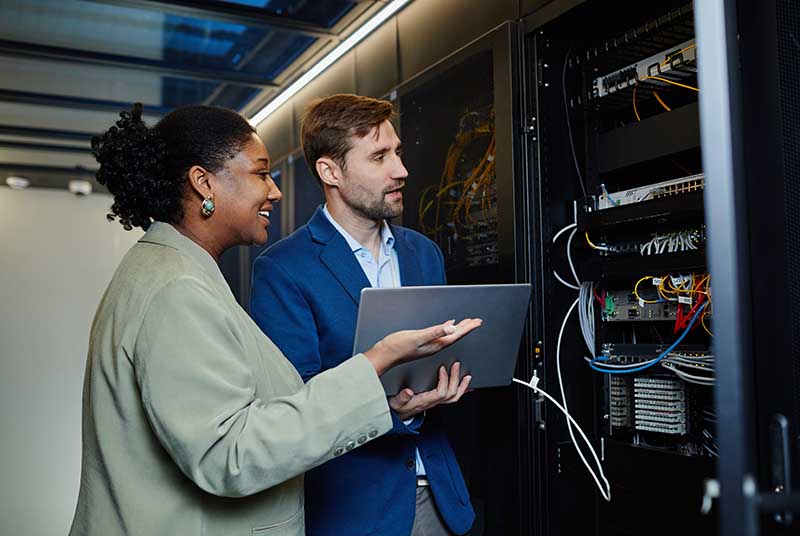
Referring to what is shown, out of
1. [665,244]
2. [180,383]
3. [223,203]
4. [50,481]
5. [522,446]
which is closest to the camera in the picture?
[180,383]

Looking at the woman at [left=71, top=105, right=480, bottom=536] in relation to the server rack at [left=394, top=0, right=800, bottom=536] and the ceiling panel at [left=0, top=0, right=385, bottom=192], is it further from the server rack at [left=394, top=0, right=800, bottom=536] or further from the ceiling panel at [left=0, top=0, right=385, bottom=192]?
the ceiling panel at [left=0, top=0, right=385, bottom=192]

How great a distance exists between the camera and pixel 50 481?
4.82 metres

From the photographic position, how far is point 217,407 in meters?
0.95

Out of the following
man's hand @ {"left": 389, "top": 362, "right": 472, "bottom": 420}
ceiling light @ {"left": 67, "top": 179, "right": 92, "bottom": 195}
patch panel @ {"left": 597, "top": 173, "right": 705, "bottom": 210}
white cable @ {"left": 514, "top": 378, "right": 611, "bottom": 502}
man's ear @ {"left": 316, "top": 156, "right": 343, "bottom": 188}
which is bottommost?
white cable @ {"left": 514, "top": 378, "right": 611, "bottom": 502}

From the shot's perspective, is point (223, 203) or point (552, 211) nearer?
point (223, 203)

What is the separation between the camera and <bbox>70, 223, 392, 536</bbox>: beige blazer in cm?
95

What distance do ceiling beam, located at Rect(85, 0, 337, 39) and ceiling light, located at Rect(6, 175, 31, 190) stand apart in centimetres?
294

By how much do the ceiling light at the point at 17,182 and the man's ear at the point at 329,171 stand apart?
428cm

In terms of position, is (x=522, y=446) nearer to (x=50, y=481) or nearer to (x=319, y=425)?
(x=319, y=425)

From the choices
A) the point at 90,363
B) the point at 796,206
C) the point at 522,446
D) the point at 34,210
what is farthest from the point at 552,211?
the point at 34,210

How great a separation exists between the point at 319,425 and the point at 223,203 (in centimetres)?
43

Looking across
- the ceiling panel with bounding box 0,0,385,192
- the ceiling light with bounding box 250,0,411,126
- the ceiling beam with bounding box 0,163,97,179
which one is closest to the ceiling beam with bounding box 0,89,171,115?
the ceiling panel with bounding box 0,0,385,192

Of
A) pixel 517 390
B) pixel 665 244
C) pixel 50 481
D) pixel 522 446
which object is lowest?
pixel 50 481

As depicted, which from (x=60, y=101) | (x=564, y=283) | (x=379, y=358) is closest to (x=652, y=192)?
(x=564, y=283)
